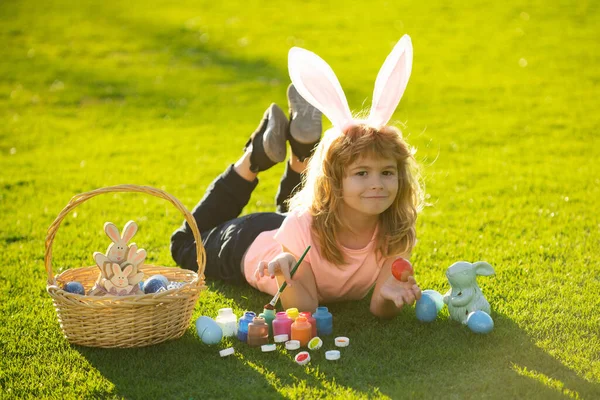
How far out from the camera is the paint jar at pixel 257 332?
318 cm

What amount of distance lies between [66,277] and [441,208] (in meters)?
2.70

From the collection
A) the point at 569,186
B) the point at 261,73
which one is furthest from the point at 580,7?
Answer: the point at 569,186

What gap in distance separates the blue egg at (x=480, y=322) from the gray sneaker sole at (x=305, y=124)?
4.49 feet

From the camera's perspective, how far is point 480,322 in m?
3.19

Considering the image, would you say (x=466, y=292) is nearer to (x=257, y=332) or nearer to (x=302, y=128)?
(x=257, y=332)

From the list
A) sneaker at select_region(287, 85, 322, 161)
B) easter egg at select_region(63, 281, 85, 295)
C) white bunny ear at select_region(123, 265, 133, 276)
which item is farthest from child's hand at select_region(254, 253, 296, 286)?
sneaker at select_region(287, 85, 322, 161)

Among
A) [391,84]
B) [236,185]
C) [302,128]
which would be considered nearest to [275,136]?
[302,128]

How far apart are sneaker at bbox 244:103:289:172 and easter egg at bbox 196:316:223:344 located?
1188 millimetres

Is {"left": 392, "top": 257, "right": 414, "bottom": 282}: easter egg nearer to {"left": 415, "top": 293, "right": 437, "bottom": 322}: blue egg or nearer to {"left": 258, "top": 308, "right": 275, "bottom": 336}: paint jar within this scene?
{"left": 415, "top": 293, "right": 437, "bottom": 322}: blue egg

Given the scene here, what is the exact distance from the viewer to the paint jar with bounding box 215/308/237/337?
3285 millimetres

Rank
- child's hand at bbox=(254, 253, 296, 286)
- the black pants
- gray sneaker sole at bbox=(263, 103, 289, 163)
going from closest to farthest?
child's hand at bbox=(254, 253, 296, 286), the black pants, gray sneaker sole at bbox=(263, 103, 289, 163)

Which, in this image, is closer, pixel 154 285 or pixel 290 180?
pixel 154 285

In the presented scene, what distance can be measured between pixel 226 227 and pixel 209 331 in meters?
1.05

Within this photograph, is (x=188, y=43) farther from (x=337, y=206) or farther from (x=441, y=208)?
(x=337, y=206)
